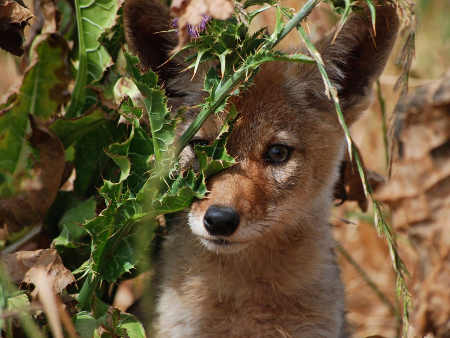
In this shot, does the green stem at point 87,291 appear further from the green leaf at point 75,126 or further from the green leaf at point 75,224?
the green leaf at point 75,126

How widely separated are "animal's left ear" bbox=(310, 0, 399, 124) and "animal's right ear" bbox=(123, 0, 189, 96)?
2.58ft

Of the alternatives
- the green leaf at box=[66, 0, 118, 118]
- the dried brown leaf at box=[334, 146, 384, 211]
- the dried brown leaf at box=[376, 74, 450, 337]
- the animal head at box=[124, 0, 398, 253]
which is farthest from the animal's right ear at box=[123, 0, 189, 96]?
the dried brown leaf at box=[376, 74, 450, 337]

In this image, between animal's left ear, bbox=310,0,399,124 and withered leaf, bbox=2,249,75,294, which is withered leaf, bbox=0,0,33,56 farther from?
animal's left ear, bbox=310,0,399,124

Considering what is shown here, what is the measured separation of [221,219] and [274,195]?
475 mm

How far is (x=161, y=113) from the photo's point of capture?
2779 millimetres

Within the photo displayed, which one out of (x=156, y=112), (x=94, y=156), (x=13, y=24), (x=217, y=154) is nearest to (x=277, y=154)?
(x=217, y=154)

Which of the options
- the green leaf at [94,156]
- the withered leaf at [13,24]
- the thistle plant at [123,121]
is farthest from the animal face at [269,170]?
the withered leaf at [13,24]

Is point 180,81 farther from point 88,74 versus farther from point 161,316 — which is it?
point 161,316

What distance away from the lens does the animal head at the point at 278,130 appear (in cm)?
283

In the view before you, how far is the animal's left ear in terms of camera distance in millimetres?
3049

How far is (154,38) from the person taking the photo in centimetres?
310

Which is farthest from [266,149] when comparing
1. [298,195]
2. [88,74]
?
[88,74]

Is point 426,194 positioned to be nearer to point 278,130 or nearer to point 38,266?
point 278,130

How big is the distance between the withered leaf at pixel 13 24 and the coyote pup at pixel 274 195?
0.53 meters
